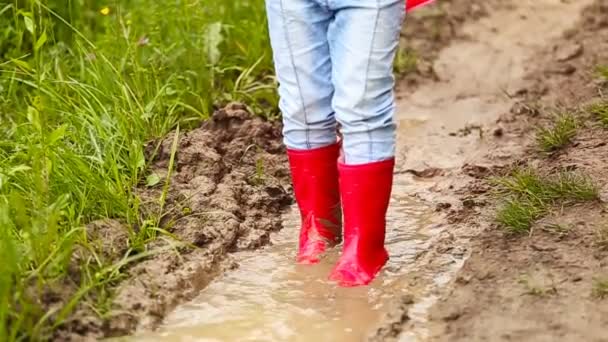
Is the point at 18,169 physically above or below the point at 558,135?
above

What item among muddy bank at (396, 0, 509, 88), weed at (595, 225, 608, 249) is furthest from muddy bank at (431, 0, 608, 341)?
muddy bank at (396, 0, 509, 88)

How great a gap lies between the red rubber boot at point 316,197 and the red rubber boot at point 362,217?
176 millimetres

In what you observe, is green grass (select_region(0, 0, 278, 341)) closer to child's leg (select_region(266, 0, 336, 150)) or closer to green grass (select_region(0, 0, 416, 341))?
green grass (select_region(0, 0, 416, 341))

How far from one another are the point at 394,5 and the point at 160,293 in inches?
44.0

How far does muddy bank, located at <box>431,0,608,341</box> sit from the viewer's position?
2914mm

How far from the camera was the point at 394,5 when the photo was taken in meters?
3.17

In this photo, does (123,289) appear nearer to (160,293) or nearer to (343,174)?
(160,293)

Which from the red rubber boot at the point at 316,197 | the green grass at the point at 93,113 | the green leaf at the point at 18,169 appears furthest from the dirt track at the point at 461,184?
the green leaf at the point at 18,169

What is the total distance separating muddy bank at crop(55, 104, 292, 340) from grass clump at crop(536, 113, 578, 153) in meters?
1.03

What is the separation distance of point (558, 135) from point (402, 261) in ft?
3.21

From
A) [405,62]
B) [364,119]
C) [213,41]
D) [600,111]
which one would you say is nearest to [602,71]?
[600,111]

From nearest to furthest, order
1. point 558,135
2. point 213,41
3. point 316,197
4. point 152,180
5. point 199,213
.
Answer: point 316,197 → point 199,213 → point 152,180 → point 558,135 → point 213,41

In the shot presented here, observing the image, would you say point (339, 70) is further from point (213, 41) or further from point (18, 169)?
point (213, 41)

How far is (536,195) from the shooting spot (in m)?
3.67
